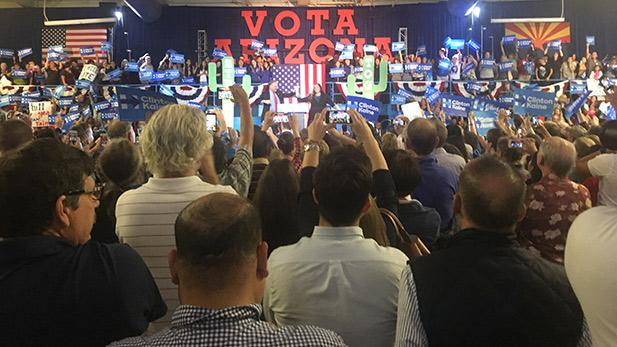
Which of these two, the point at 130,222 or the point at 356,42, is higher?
the point at 356,42

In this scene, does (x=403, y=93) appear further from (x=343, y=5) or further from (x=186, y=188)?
(x=186, y=188)

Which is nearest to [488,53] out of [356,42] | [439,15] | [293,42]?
[439,15]

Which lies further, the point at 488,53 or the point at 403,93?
the point at 488,53

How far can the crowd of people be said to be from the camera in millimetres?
1003

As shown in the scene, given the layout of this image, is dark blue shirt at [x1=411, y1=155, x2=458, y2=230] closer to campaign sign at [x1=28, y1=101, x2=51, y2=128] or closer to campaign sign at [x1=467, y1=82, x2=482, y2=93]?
campaign sign at [x1=467, y1=82, x2=482, y2=93]

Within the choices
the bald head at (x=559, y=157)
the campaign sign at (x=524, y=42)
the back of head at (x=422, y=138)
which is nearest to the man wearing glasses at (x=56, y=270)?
the back of head at (x=422, y=138)

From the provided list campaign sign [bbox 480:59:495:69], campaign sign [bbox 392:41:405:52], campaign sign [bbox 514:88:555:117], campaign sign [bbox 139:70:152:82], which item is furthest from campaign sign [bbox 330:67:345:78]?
campaign sign [bbox 514:88:555:117]

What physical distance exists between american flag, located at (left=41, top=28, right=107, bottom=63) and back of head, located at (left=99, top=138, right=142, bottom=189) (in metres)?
14.7

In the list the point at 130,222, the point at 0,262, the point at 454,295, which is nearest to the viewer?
the point at 0,262

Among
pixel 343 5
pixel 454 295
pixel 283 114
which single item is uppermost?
pixel 343 5

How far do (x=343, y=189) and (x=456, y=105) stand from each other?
18.3ft

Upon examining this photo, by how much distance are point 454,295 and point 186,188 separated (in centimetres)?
95

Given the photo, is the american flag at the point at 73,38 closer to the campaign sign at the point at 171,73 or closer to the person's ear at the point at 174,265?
the campaign sign at the point at 171,73

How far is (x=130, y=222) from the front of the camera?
5.51 ft
